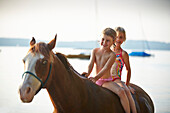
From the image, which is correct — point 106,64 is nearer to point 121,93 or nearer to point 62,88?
point 121,93

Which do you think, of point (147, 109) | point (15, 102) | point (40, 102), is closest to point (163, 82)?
point (40, 102)

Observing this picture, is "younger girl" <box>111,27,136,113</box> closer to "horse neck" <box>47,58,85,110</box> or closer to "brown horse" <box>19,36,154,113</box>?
"brown horse" <box>19,36,154,113</box>

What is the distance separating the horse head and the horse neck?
7cm

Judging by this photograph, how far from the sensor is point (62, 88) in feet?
5.43

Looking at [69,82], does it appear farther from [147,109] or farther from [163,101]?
[163,101]

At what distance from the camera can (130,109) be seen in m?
2.27

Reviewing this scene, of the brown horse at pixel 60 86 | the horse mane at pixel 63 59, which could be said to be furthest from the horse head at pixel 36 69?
the horse mane at pixel 63 59

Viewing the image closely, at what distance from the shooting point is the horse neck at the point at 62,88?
1619 mm

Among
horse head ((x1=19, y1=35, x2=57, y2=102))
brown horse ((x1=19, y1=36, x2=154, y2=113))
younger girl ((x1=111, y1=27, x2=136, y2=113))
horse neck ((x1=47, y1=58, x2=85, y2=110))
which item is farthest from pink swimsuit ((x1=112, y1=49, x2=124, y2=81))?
horse head ((x1=19, y1=35, x2=57, y2=102))

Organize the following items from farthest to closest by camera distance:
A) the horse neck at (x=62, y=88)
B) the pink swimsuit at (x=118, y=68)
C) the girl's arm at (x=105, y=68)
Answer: the pink swimsuit at (x=118, y=68)
the girl's arm at (x=105, y=68)
the horse neck at (x=62, y=88)

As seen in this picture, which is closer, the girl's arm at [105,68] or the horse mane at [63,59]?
the horse mane at [63,59]

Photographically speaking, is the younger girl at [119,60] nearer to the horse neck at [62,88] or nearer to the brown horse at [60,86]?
the brown horse at [60,86]

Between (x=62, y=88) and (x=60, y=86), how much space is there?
0.08ft

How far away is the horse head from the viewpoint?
1.42 m
